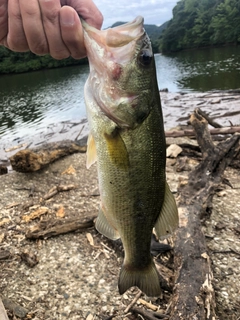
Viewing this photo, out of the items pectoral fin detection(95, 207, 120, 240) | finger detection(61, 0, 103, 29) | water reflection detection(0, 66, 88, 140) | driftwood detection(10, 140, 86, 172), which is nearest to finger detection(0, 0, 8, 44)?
finger detection(61, 0, 103, 29)

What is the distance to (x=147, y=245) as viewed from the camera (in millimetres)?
2709

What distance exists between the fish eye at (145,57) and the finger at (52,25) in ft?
1.63

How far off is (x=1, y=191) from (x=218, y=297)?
5.37 m

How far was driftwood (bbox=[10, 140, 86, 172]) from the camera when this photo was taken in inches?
319

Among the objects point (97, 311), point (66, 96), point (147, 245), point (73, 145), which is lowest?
point (66, 96)

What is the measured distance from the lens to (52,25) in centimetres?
208

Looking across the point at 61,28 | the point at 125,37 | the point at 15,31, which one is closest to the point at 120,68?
the point at 125,37

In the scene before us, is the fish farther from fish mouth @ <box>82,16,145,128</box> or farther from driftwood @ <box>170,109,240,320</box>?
driftwood @ <box>170,109,240,320</box>

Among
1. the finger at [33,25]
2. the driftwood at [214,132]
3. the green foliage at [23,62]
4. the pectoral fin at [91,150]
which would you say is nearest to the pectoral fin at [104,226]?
the pectoral fin at [91,150]

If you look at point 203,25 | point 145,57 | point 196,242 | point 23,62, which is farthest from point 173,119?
point 203,25

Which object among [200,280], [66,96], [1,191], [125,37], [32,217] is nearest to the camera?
[125,37]

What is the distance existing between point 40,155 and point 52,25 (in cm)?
675

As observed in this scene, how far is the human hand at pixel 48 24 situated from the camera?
2.03m

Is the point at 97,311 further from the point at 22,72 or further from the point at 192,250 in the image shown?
the point at 22,72
